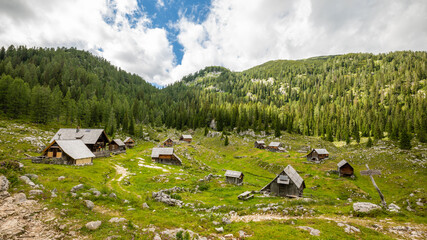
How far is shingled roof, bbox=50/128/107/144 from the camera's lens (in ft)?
191

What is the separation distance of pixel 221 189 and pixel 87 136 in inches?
2015

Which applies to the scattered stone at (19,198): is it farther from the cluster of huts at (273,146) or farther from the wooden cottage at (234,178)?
the cluster of huts at (273,146)

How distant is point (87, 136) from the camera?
61.9 metres

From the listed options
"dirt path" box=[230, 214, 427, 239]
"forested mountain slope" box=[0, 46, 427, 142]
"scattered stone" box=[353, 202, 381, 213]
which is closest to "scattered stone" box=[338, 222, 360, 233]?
"dirt path" box=[230, 214, 427, 239]

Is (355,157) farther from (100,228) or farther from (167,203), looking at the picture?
(100,228)

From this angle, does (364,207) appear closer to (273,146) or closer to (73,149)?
(73,149)

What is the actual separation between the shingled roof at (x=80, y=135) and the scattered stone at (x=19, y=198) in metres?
50.3

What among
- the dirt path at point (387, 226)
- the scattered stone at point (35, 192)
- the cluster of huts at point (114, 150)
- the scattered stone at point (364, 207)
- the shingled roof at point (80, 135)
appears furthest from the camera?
the shingled roof at point (80, 135)

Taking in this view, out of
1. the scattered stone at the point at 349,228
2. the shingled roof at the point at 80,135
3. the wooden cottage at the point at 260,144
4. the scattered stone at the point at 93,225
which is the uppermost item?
the shingled roof at the point at 80,135

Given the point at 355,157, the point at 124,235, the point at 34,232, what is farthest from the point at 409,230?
the point at 355,157

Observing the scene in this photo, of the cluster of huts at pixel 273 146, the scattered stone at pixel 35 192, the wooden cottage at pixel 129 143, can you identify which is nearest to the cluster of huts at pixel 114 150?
the wooden cottage at pixel 129 143

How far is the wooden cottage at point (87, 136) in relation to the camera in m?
58.7

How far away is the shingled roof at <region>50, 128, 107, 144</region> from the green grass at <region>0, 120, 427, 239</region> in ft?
29.7

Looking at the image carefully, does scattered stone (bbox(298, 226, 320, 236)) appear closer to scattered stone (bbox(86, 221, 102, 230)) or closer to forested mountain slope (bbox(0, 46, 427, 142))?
scattered stone (bbox(86, 221, 102, 230))
